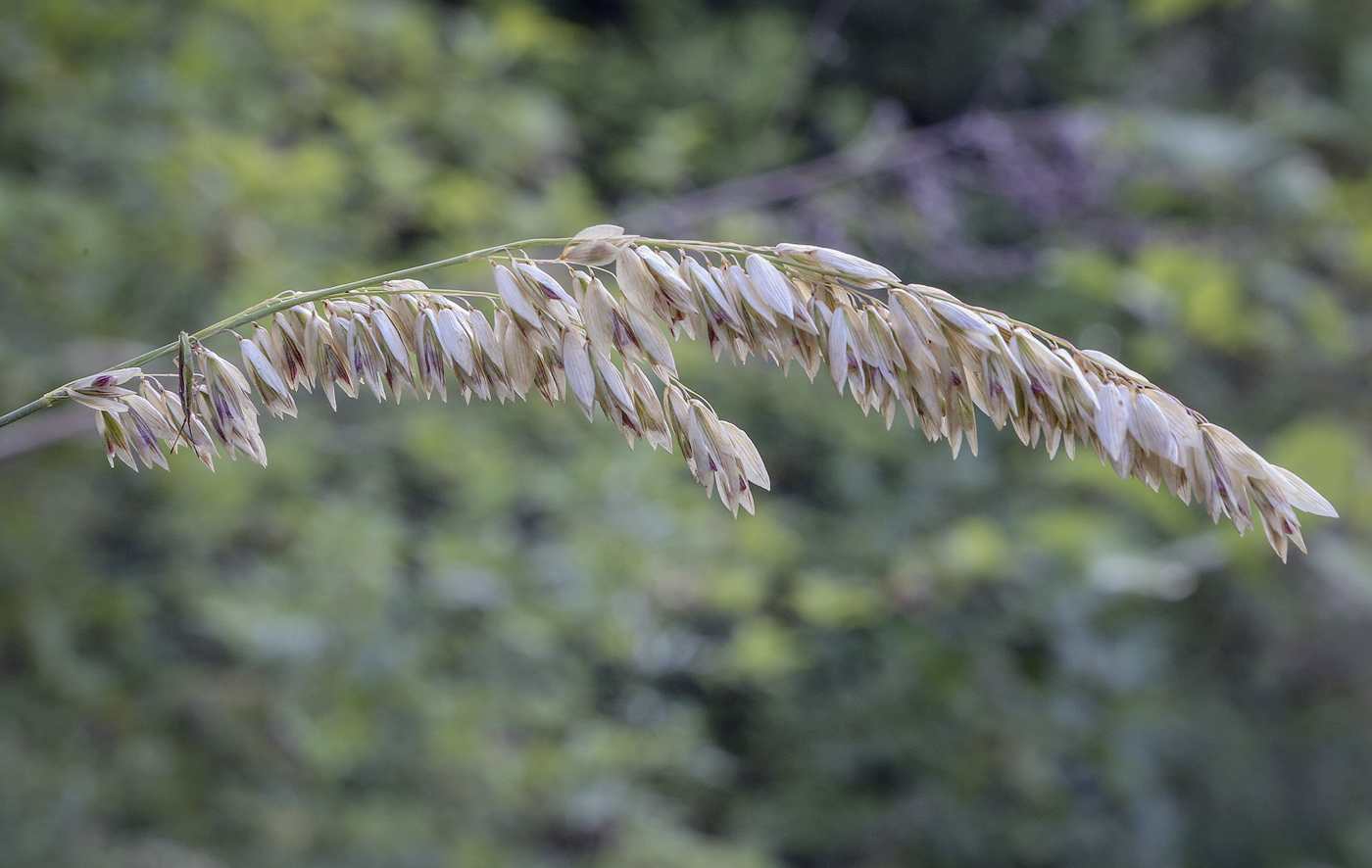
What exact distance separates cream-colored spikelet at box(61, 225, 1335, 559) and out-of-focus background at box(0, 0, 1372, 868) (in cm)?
130

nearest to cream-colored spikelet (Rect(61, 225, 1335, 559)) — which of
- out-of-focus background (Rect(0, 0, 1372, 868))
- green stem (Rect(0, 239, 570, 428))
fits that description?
green stem (Rect(0, 239, 570, 428))

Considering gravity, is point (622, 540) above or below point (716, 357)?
above

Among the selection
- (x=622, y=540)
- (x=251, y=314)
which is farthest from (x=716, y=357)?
(x=622, y=540)

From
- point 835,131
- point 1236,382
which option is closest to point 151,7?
point 835,131

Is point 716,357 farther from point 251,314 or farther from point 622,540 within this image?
point 622,540

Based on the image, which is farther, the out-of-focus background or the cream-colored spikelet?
the out-of-focus background

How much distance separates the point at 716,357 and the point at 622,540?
5.13ft

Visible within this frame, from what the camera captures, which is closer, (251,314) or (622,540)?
(251,314)

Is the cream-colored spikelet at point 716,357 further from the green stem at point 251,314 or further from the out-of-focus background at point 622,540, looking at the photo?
the out-of-focus background at point 622,540

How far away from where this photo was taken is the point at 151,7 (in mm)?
2277

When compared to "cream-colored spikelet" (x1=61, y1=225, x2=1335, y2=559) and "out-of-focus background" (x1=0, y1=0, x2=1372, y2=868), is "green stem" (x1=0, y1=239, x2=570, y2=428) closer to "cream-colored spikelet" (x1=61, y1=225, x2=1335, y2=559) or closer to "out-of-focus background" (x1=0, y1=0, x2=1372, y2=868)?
"cream-colored spikelet" (x1=61, y1=225, x2=1335, y2=559)

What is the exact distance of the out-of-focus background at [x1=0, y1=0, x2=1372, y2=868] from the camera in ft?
6.69

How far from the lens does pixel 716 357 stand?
0.56 meters

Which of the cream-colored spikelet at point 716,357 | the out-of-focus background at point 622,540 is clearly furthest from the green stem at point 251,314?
the out-of-focus background at point 622,540
